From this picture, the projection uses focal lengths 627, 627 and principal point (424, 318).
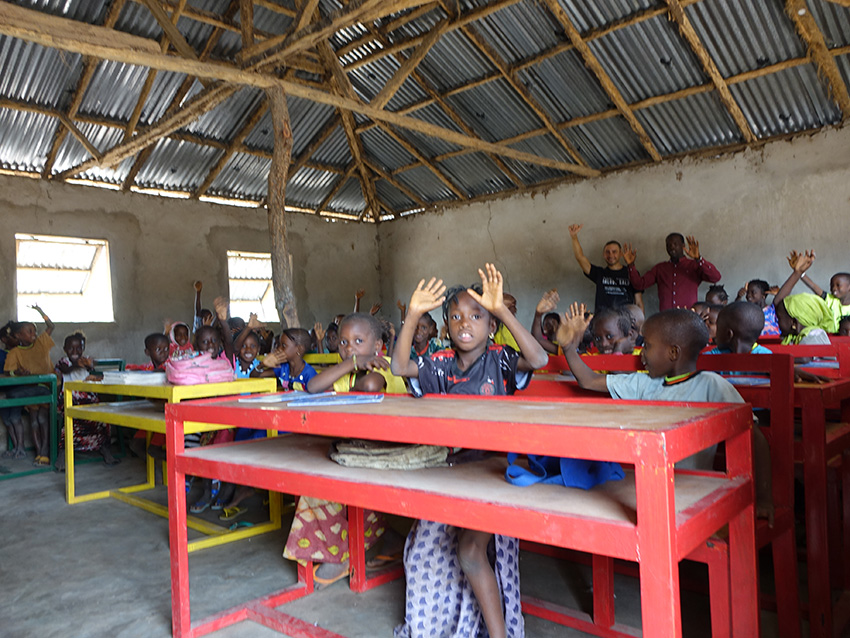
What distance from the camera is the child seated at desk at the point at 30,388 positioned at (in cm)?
596

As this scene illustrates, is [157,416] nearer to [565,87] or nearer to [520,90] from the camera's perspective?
[520,90]

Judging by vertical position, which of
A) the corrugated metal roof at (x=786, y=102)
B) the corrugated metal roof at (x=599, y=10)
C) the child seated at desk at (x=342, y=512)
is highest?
the corrugated metal roof at (x=599, y=10)

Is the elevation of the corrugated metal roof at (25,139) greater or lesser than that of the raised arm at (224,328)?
greater

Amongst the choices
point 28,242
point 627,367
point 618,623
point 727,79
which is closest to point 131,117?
point 28,242

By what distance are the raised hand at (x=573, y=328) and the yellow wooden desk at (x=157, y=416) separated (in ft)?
5.70

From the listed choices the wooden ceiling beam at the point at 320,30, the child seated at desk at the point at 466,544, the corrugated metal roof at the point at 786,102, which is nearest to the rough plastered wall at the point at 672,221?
the corrugated metal roof at the point at 786,102

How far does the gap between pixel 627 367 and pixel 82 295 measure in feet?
29.0

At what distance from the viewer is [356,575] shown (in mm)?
2752

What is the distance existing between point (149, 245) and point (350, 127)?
12.0ft

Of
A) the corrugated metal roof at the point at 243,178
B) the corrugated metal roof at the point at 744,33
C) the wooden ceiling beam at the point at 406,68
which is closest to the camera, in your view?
the corrugated metal roof at the point at 744,33

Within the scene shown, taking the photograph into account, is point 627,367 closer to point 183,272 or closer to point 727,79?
point 727,79

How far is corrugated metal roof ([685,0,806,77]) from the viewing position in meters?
6.20

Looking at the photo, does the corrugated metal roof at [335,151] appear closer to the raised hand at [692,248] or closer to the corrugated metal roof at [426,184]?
the corrugated metal roof at [426,184]

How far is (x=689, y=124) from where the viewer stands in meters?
7.94
